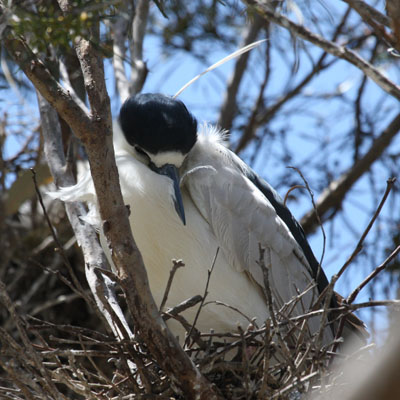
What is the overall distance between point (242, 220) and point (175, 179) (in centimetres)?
27

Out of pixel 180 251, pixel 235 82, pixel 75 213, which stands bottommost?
pixel 180 251

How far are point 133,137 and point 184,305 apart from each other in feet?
2.53

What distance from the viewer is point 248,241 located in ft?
7.01

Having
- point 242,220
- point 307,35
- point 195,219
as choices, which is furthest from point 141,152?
point 307,35

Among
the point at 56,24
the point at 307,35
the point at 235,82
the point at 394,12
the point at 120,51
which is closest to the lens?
the point at 394,12

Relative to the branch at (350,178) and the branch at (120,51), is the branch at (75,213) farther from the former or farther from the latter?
the branch at (350,178)

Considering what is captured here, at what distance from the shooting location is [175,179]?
81.6 inches

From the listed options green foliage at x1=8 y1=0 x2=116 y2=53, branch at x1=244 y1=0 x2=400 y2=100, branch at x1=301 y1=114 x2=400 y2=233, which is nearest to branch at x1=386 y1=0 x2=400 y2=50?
green foliage at x1=8 y1=0 x2=116 y2=53

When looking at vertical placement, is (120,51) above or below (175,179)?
above

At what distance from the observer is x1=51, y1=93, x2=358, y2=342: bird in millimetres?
2062

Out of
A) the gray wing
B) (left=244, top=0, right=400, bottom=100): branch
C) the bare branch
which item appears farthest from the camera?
the gray wing

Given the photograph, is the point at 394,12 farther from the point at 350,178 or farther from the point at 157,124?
the point at 350,178

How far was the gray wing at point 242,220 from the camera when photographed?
6.93 ft

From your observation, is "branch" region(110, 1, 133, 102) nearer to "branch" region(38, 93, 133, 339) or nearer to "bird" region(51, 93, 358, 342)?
"branch" region(38, 93, 133, 339)
